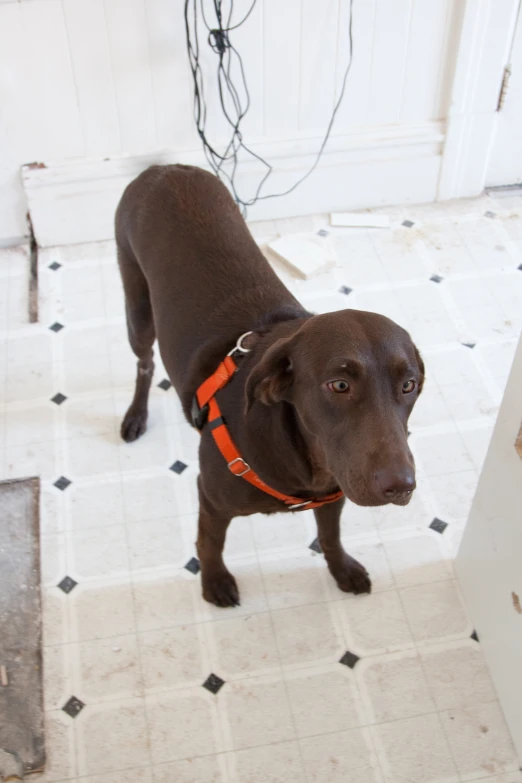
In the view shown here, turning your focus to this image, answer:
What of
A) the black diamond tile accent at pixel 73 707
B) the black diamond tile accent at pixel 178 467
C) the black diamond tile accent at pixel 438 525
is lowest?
the black diamond tile accent at pixel 73 707

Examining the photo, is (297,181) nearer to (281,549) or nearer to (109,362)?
(109,362)

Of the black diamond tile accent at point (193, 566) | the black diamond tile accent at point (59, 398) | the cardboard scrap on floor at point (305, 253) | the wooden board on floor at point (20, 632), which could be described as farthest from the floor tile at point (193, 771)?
the cardboard scrap on floor at point (305, 253)

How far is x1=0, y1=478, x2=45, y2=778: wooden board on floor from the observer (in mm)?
1942

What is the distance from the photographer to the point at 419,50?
9.99 ft

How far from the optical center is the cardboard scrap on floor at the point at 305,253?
318 centimetres

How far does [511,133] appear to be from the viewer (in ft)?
11.0

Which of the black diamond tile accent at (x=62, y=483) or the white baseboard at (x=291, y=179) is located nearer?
the black diamond tile accent at (x=62, y=483)

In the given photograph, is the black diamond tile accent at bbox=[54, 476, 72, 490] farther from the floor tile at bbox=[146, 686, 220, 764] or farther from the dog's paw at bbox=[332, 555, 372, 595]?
the dog's paw at bbox=[332, 555, 372, 595]

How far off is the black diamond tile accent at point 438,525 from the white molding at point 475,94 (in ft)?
5.53

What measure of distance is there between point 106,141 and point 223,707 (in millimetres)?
2109

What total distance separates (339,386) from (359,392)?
37 mm

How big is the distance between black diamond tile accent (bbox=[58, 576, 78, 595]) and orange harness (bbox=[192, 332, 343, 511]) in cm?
72

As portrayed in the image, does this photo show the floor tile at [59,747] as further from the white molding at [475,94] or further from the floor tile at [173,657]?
the white molding at [475,94]

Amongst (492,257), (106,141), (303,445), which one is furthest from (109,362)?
(492,257)
